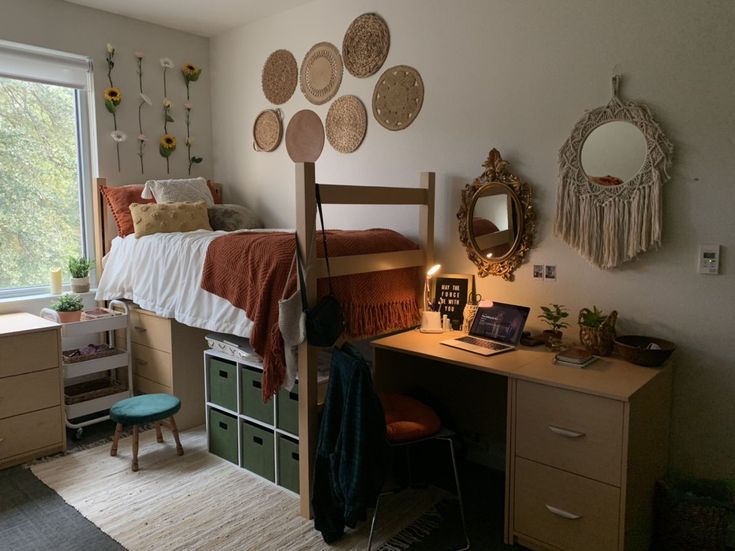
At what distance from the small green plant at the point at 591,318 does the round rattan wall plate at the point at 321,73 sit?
194 cm

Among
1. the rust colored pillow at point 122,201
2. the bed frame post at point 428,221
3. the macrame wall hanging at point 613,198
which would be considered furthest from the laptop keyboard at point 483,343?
the rust colored pillow at point 122,201

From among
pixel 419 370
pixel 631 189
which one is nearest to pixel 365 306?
pixel 419 370

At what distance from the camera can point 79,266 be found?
343cm

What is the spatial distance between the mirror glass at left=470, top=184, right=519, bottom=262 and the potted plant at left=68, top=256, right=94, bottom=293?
239 cm

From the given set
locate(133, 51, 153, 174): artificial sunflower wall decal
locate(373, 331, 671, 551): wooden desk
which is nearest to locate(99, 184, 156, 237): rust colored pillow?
locate(133, 51, 153, 174): artificial sunflower wall decal

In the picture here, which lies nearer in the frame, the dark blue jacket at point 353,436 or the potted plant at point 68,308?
the dark blue jacket at point 353,436

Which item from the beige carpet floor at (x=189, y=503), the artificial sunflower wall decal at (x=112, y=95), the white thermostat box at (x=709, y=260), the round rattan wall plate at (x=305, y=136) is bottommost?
the beige carpet floor at (x=189, y=503)

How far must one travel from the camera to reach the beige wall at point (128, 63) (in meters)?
3.29

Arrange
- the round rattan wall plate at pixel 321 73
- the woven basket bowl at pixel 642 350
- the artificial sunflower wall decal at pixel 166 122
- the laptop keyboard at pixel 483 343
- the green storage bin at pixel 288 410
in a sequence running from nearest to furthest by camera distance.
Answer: the woven basket bowl at pixel 642 350 → the laptop keyboard at pixel 483 343 → the green storage bin at pixel 288 410 → the round rattan wall plate at pixel 321 73 → the artificial sunflower wall decal at pixel 166 122

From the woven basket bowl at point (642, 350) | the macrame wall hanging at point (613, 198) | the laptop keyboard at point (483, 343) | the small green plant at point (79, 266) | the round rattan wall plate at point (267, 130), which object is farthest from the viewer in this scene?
the round rattan wall plate at point (267, 130)

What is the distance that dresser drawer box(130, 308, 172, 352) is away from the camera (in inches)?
126

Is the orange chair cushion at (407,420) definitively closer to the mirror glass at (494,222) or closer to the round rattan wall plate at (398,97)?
the mirror glass at (494,222)

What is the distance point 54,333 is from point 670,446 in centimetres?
293

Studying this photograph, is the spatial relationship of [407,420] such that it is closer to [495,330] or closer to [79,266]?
[495,330]
